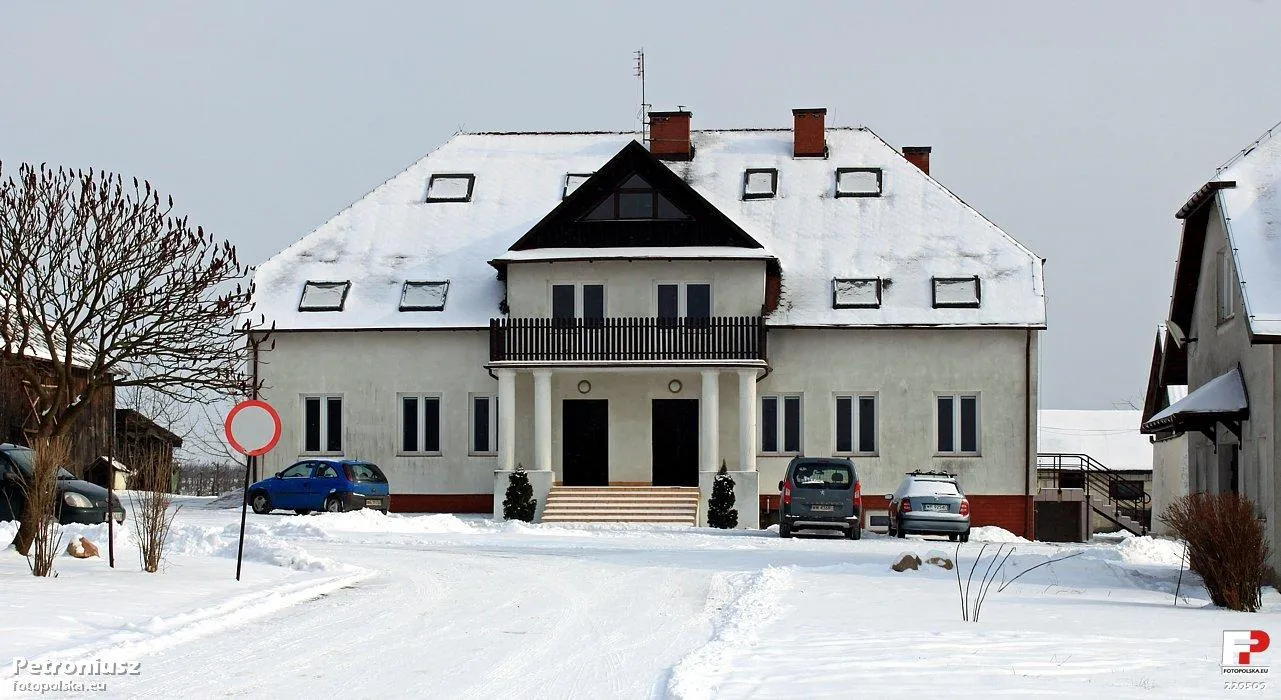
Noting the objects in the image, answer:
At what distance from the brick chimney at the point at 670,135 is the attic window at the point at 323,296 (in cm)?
1016

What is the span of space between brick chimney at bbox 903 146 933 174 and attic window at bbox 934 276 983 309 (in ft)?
23.4

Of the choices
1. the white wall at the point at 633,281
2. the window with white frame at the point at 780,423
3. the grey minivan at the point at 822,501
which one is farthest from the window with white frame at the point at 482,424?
the grey minivan at the point at 822,501

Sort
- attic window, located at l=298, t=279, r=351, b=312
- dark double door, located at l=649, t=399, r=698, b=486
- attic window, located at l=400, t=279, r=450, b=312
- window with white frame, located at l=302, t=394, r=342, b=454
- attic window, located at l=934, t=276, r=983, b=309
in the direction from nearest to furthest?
attic window, located at l=934, t=276, r=983, b=309
dark double door, located at l=649, t=399, r=698, b=486
attic window, located at l=400, t=279, r=450, b=312
attic window, located at l=298, t=279, r=351, b=312
window with white frame, located at l=302, t=394, r=342, b=454

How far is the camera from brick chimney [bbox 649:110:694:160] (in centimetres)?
4550

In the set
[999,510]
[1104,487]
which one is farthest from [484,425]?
[1104,487]

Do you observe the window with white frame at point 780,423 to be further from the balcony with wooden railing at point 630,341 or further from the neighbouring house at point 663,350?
the balcony with wooden railing at point 630,341

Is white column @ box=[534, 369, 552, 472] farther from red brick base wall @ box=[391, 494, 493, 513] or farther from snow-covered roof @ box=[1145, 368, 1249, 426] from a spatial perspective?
snow-covered roof @ box=[1145, 368, 1249, 426]

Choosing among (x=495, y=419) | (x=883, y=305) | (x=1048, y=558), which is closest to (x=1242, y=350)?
(x=1048, y=558)

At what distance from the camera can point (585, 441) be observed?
133ft

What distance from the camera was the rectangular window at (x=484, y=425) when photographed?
41.0m

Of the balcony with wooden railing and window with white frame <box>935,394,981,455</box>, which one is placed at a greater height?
the balcony with wooden railing

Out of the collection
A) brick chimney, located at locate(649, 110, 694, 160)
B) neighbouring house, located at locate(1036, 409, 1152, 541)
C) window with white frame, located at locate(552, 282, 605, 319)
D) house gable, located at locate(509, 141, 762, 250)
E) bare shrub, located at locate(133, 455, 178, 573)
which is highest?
brick chimney, located at locate(649, 110, 694, 160)

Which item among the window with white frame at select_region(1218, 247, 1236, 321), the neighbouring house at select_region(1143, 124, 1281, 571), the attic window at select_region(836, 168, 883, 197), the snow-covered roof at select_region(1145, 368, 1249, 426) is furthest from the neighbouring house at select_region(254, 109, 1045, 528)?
the snow-covered roof at select_region(1145, 368, 1249, 426)

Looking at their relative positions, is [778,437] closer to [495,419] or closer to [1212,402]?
[495,419]
